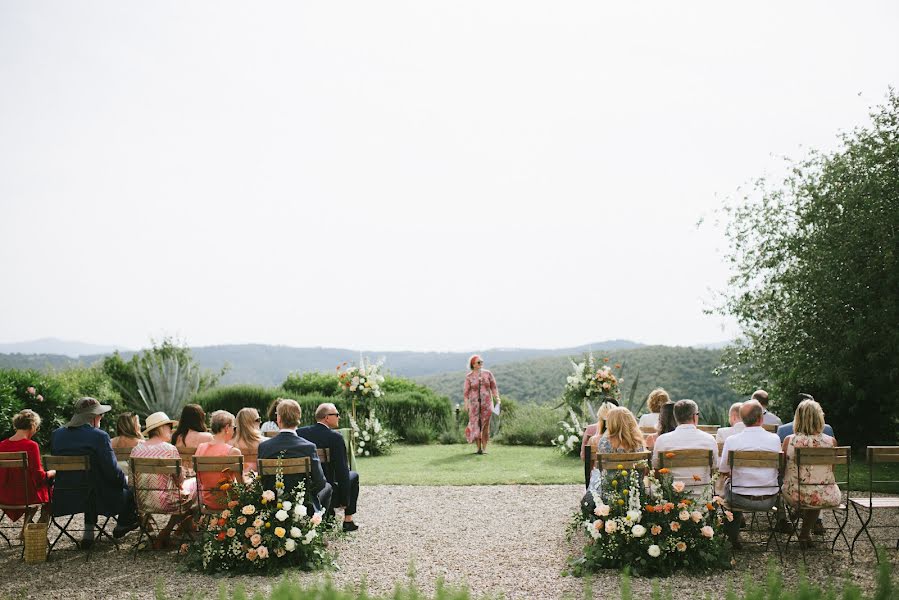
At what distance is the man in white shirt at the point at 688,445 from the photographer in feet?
23.0

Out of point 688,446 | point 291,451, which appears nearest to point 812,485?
point 688,446

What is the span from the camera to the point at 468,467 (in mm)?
13484

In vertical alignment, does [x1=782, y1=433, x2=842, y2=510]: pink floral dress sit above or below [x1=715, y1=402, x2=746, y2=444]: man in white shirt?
below

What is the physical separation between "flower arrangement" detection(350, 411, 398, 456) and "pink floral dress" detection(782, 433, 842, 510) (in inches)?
381

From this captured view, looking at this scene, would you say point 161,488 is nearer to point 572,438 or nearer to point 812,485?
point 812,485

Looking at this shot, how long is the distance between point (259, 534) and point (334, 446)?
4.85 ft

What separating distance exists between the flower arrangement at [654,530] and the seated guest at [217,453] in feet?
10.2

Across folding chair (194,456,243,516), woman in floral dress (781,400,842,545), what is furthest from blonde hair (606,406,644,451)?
folding chair (194,456,243,516)

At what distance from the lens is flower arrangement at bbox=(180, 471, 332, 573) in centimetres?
664

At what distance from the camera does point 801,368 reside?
13.1 m

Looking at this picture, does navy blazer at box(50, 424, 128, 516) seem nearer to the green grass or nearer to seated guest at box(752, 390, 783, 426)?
the green grass

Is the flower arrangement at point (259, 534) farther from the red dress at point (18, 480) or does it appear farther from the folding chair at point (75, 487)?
the red dress at point (18, 480)

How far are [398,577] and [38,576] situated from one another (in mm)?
3086

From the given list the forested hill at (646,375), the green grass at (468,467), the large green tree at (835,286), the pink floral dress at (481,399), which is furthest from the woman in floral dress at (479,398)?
the forested hill at (646,375)
